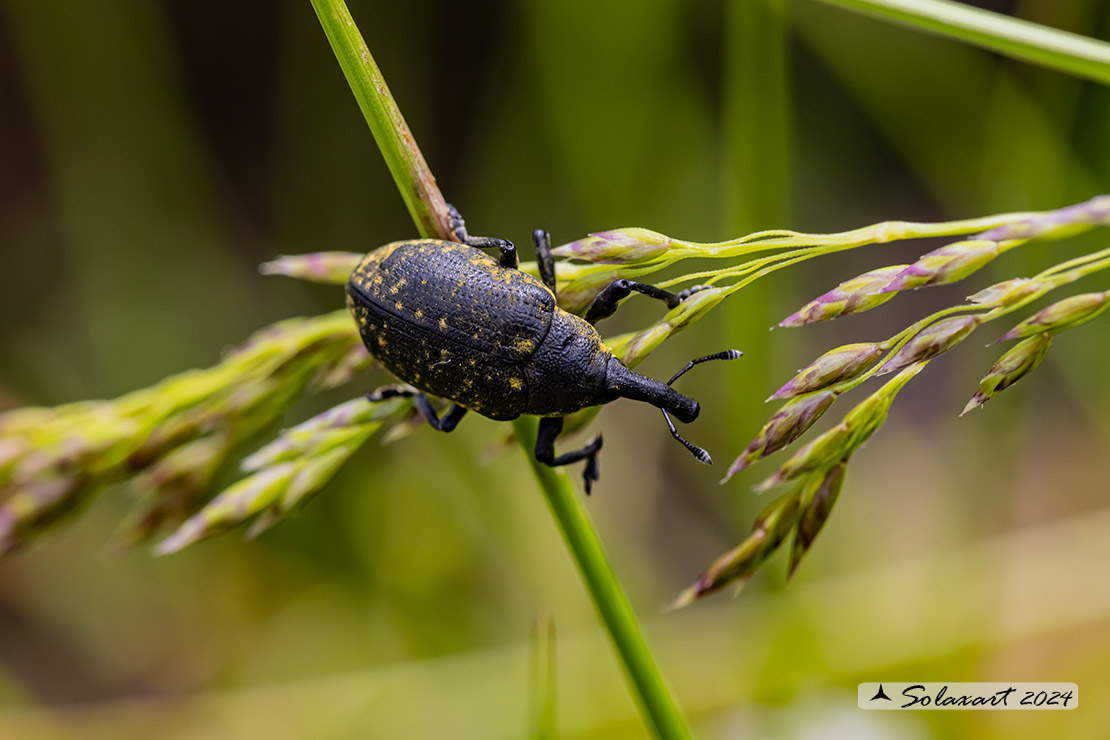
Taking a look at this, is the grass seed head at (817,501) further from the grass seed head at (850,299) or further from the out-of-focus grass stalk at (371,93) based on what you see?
the out-of-focus grass stalk at (371,93)

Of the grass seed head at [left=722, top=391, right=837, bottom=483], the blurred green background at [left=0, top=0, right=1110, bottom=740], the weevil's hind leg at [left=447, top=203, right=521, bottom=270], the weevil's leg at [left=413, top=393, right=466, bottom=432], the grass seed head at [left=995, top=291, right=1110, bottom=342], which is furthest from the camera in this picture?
the blurred green background at [left=0, top=0, right=1110, bottom=740]

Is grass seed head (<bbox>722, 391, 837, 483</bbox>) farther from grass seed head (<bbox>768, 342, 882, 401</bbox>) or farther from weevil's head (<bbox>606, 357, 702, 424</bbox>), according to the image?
weevil's head (<bbox>606, 357, 702, 424</bbox>)

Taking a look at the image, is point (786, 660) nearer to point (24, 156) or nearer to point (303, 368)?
point (303, 368)

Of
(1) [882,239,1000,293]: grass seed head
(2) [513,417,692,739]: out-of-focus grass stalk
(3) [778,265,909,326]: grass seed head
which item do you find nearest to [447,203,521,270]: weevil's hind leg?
(2) [513,417,692,739]: out-of-focus grass stalk

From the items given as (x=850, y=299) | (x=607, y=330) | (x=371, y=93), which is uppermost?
(x=371, y=93)

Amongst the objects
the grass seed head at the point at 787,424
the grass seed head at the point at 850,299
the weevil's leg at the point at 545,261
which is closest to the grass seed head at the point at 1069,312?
the grass seed head at the point at 850,299

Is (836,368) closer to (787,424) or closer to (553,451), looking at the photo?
(787,424)

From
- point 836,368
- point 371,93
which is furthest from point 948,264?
point 371,93
